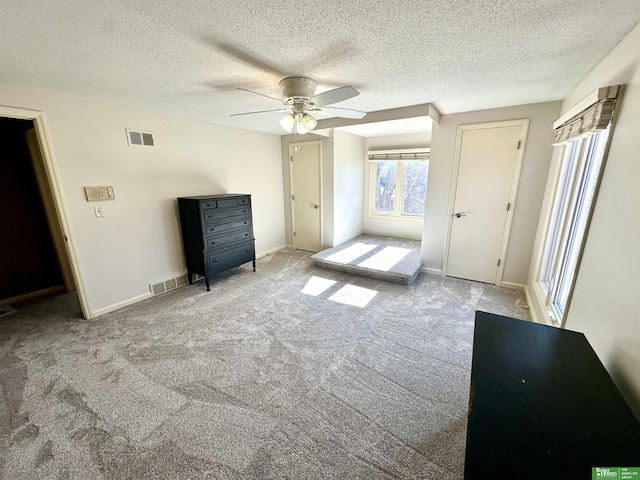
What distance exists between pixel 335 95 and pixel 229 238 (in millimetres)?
2525

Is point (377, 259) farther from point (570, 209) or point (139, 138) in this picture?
point (139, 138)

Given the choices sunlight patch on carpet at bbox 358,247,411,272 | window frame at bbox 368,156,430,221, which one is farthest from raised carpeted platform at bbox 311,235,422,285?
window frame at bbox 368,156,430,221

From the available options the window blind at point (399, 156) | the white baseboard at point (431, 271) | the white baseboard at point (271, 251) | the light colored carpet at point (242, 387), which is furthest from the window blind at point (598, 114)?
the white baseboard at point (271, 251)

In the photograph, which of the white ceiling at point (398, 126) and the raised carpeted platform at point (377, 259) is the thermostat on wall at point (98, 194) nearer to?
the raised carpeted platform at point (377, 259)

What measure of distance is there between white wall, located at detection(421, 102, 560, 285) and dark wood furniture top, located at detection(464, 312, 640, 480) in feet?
7.74

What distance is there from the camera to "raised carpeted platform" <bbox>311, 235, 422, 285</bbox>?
3.58m

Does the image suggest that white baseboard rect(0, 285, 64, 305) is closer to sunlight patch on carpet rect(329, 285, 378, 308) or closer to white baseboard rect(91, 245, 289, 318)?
white baseboard rect(91, 245, 289, 318)

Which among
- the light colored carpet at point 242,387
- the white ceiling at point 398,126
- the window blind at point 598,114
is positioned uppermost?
the white ceiling at point 398,126

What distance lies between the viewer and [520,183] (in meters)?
3.09

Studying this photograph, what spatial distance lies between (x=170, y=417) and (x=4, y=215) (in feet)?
11.6

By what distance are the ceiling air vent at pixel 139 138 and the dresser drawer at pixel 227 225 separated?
120cm

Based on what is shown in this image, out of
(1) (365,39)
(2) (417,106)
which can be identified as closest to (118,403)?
(1) (365,39)

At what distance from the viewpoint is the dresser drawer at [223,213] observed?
3299 millimetres

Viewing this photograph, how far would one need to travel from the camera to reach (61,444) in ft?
4.82
